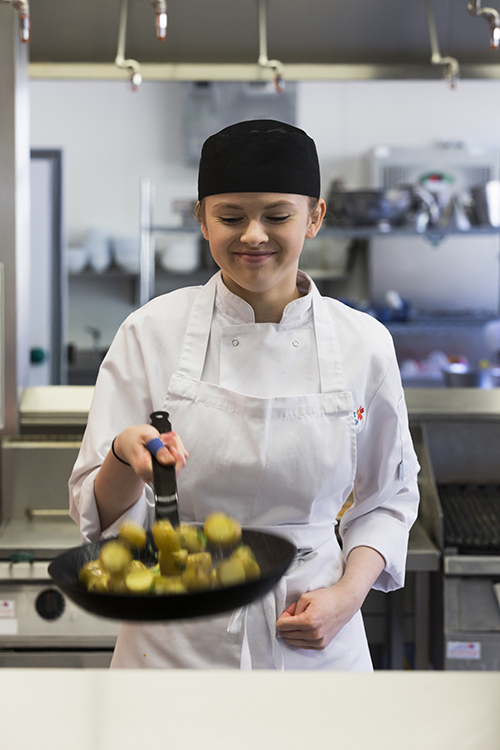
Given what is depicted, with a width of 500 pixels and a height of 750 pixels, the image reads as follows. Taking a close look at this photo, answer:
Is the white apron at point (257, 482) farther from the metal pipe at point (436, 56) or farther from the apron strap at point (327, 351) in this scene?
the metal pipe at point (436, 56)

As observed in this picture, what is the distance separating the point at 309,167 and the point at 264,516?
1.83ft

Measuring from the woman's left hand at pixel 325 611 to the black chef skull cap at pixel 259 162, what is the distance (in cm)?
61

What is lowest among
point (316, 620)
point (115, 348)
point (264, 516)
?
point (316, 620)

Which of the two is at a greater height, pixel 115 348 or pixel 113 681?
pixel 115 348

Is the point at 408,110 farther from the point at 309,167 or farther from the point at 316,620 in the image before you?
the point at 316,620

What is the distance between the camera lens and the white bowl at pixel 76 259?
4746 mm

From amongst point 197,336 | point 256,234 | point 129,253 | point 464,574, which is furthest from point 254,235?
point 129,253

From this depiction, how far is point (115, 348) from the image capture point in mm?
1166

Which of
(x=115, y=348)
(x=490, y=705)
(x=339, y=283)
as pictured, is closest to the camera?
(x=490, y=705)

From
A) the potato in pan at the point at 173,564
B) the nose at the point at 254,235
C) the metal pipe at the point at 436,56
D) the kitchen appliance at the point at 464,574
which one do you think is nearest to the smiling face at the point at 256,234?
the nose at the point at 254,235

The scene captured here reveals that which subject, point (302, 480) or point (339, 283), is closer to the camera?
point (302, 480)

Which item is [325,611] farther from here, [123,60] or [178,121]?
[178,121]

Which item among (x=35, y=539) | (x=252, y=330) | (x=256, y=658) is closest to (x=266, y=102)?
(x=35, y=539)

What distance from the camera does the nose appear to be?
992 mm
